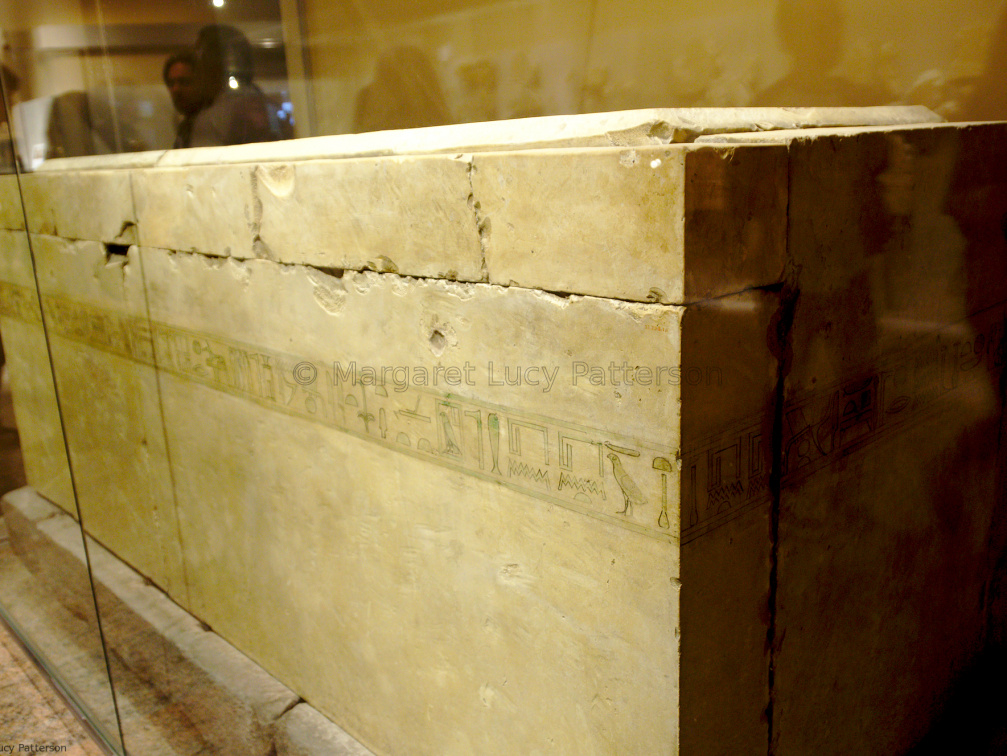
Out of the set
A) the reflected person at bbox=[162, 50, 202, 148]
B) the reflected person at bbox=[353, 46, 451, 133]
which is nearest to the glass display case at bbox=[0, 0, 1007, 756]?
the reflected person at bbox=[353, 46, 451, 133]

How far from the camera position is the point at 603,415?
4.13ft

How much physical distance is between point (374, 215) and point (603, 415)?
72 cm

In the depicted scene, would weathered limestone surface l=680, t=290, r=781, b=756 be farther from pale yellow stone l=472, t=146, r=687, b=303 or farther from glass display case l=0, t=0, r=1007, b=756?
pale yellow stone l=472, t=146, r=687, b=303

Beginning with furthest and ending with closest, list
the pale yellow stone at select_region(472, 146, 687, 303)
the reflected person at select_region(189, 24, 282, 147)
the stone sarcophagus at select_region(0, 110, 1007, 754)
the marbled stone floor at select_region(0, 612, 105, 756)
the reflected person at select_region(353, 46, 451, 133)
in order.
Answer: the reflected person at select_region(189, 24, 282, 147) < the reflected person at select_region(353, 46, 451, 133) < the marbled stone floor at select_region(0, 612, 105, 756) < the stone sarcophagus at select_region(0, 110, 1007, 754) < the pale yellow stone at select_region(472, 146, 687, 303)

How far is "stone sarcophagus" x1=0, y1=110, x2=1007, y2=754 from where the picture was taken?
47.9 inches

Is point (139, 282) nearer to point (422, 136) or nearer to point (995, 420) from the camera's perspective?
point (422, 136)

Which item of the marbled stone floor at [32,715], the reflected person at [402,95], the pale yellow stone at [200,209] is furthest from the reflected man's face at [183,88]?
the marbled stone floor at [32,715]

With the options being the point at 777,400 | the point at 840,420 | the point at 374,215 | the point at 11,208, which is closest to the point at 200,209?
the point at 11,208

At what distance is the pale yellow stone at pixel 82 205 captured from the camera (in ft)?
8.32

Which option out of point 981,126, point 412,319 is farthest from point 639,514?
point 981,126

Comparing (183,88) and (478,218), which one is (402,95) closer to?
(183,88)

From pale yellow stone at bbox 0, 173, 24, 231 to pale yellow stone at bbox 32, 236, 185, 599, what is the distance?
350 millimetres

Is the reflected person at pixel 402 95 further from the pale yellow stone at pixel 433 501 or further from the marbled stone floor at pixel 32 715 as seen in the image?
the marbled stone floor at pixel 32 715

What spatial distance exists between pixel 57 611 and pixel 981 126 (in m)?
3.19
